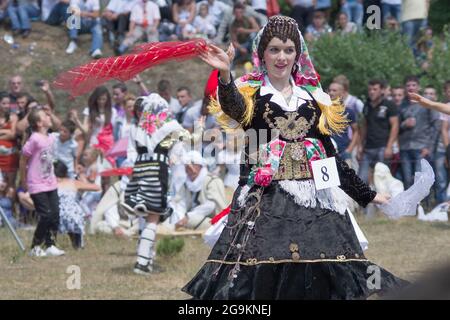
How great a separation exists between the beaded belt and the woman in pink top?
5123mm

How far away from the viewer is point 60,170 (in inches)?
477

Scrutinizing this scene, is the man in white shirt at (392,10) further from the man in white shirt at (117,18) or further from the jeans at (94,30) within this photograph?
the jeans at (94,30)

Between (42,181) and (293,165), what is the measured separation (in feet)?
17.5

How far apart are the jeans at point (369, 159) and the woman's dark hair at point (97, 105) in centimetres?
325

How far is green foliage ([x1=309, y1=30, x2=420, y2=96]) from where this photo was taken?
14719 millimetres

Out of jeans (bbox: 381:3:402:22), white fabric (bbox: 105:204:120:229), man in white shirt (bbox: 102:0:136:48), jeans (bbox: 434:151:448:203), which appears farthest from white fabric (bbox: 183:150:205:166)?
man in white shirt (bbox: 102:0:136:48)

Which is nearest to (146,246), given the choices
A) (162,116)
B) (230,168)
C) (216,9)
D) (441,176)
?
(162,116)

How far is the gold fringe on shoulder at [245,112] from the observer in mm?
5918

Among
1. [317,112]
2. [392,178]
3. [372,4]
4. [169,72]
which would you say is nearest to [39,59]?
[169,72]

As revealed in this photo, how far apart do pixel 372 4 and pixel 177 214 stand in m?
6.05

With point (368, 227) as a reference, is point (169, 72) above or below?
above

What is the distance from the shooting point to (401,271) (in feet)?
31.1
